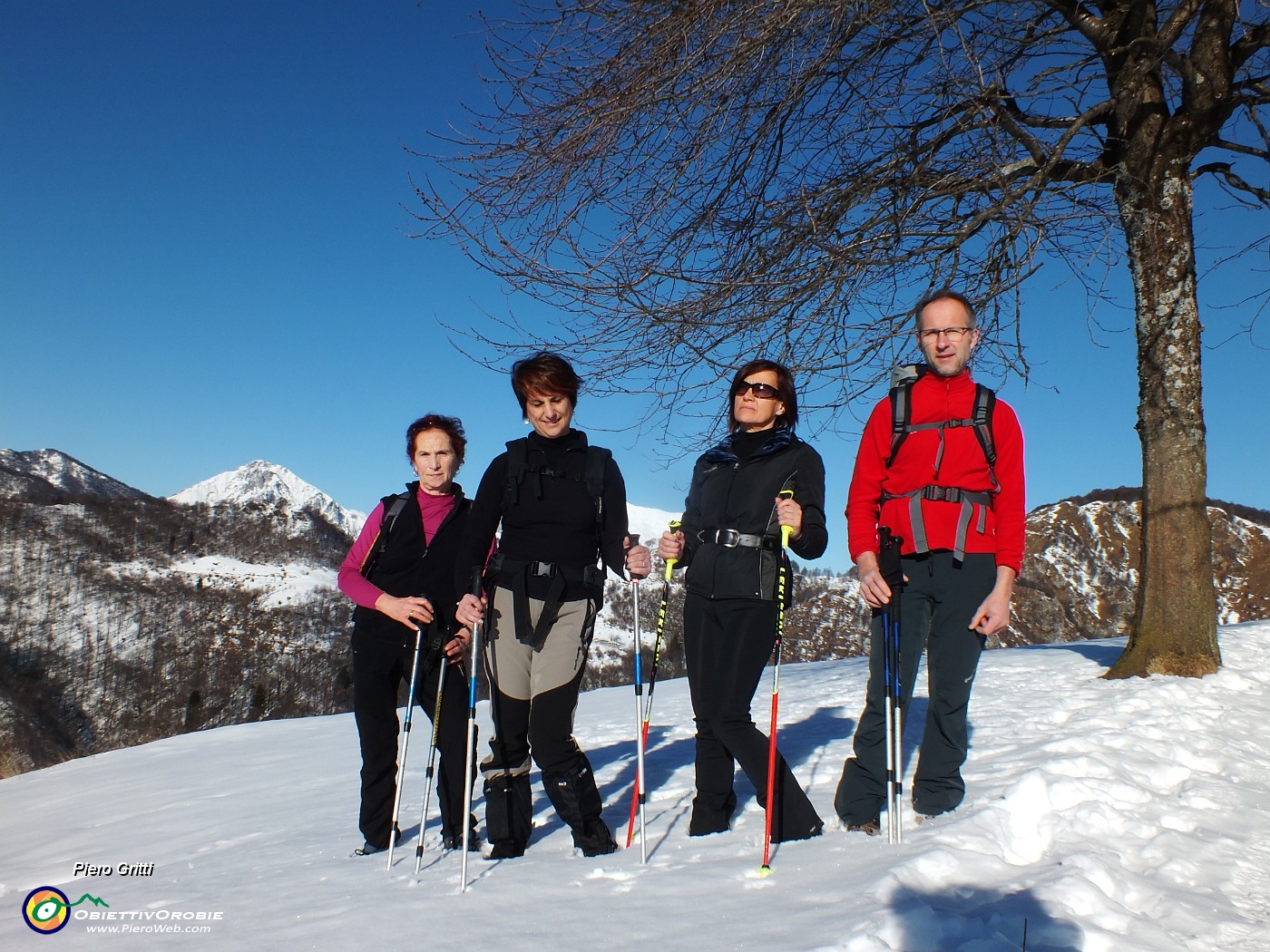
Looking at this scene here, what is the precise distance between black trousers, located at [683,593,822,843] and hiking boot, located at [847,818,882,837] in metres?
0.14

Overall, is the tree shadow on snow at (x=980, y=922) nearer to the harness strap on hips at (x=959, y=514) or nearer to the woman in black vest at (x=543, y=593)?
the harness strap on hips at (x=959, y=514)

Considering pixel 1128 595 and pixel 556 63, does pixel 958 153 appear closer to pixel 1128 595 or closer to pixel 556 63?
pixel 556 63

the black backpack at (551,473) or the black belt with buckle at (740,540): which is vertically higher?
the black backpack at (551,473)

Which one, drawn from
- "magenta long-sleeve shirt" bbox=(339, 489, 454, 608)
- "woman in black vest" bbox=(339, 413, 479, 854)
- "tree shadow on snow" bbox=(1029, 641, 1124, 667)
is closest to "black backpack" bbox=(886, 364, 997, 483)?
"woman in black vest" bbox=(339, 413, 479, 854)

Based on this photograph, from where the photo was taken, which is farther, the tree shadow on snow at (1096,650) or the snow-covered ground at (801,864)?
the tree shadow on snow at (1096,650)

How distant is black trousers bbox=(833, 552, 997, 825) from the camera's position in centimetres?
352

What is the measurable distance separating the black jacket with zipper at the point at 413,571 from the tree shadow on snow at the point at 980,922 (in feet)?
7.91

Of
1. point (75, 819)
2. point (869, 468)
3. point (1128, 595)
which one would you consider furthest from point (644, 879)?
point (1128, 595)

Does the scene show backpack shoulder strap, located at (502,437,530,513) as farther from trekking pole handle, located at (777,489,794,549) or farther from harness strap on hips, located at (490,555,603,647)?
trekking pole handle, located at (777,489,794,549)

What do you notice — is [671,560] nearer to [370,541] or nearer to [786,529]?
[786,529]

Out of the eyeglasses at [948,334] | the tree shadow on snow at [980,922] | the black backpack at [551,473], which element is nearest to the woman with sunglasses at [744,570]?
the black backpack at [551,473]

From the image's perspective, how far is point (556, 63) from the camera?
5387 millimetres

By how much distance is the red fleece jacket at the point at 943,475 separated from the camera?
3.51 metres

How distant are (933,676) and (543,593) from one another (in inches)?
66.9
